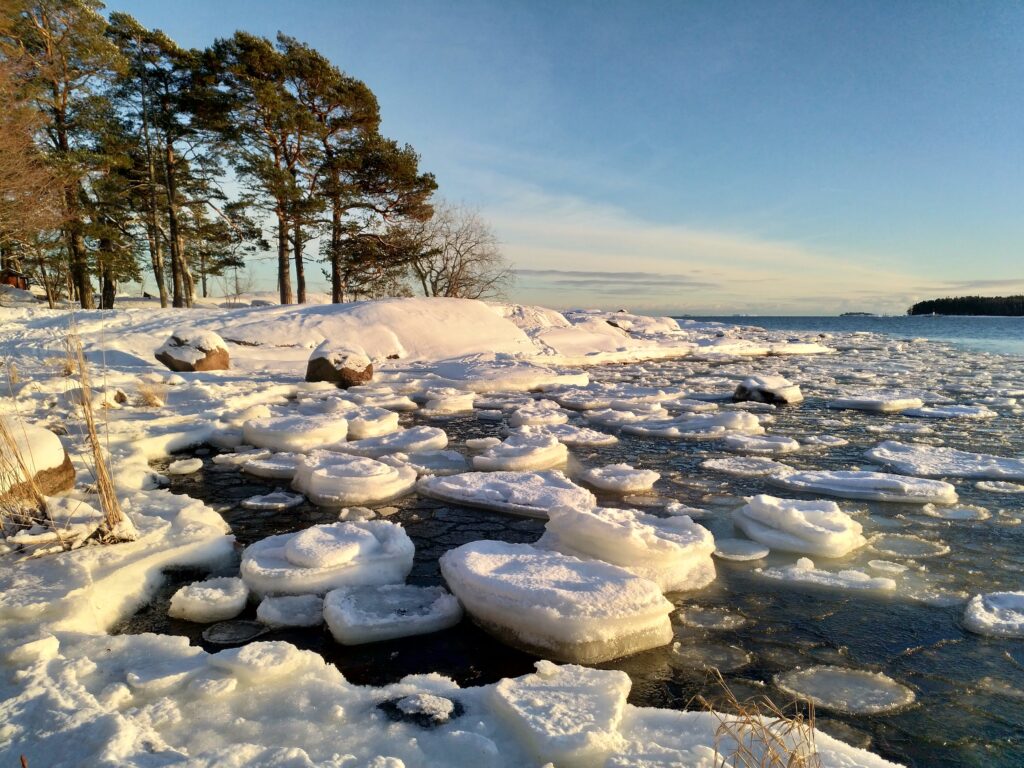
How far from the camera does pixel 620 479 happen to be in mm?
5094

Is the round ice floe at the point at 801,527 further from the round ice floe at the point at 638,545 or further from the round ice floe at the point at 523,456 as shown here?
the round ice floe at the point at 523,456

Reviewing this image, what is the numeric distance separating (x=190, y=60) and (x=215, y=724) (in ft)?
72.3

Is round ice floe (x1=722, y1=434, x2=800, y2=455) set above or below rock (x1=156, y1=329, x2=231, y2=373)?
below

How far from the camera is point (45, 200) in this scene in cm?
1388

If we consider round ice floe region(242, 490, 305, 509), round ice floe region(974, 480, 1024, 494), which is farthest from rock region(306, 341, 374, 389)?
round ice floe region(974, 480, 1024, 494)

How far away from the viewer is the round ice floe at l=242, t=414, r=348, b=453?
20.5 ft

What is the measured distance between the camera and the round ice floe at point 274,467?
536 cm

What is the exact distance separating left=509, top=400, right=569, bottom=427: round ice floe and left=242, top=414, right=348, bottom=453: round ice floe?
7.32ft

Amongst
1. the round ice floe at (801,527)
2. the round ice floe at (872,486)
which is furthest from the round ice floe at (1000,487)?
the round ice floe at (801,527)

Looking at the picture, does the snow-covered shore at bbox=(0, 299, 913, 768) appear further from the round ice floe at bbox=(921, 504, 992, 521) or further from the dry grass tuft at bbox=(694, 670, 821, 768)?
the round ice floe at bbox=(921, 504, 992, 521)

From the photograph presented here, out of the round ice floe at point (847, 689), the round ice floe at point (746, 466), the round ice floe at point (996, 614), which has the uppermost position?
the round ice floe at point (996, 614)

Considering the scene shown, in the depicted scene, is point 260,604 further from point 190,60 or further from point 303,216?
point 190,60

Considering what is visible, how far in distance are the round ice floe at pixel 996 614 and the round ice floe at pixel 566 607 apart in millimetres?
1462

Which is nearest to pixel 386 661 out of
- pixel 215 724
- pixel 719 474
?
pixel 215 724
